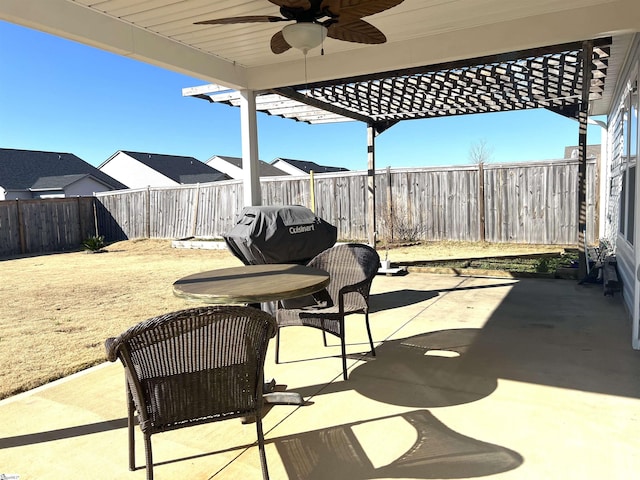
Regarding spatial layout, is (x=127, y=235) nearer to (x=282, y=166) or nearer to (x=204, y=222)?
(x=204, y=222)

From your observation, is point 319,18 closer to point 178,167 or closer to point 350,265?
point 350,265

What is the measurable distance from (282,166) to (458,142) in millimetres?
13479

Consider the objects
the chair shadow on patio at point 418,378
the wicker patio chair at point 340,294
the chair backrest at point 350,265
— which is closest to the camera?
the chair shadow on patio at point 418,378

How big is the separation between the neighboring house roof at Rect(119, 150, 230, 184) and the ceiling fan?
81.3 ft

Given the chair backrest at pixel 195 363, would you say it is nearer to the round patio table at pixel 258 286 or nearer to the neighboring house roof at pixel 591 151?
the round patio table at pixel 258 286

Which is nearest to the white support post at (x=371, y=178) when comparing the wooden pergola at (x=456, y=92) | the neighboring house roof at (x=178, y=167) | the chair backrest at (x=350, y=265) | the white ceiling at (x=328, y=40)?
the wooden pergola at (x=456, y=92)

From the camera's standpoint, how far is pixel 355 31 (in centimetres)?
331

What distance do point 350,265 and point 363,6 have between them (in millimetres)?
A: 1909

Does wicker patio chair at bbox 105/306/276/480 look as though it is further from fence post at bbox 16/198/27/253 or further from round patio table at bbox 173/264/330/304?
fence post at bbox 16/198/27/253

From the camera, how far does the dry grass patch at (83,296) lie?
391 centimetres

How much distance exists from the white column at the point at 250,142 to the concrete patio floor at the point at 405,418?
6.97ft

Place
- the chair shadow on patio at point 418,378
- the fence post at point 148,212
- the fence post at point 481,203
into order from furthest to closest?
the fence post at point 148,212
the fence post at point 481,203
the chair shadow on patio at point 418,378

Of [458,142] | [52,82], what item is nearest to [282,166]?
[458,142]

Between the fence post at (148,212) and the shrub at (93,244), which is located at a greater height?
the fence post at (148,212)
